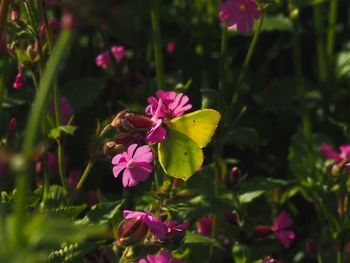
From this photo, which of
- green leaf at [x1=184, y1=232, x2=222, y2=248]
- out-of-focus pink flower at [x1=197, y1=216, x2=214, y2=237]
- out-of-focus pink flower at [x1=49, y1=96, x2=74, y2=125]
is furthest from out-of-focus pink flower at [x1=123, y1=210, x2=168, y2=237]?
out-of-focus pink flower at [x1=49, y1=96, x2=74, y2=125]

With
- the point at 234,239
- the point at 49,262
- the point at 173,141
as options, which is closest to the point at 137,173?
the point at 173,141

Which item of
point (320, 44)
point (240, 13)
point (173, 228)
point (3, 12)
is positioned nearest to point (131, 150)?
point (173, 228)

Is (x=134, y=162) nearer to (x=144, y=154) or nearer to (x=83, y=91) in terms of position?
(x=144, y=154)

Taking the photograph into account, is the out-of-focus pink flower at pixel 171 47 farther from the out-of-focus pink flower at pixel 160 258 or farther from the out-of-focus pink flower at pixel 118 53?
the out-of-focus pink flower at pixel 160 258

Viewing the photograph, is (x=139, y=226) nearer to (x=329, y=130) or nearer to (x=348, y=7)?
Answer: (x=329, y=130)

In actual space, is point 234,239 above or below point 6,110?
below
